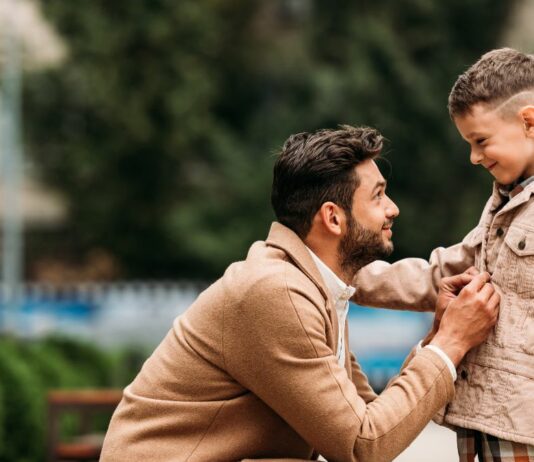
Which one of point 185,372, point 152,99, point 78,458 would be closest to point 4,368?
point 78,458

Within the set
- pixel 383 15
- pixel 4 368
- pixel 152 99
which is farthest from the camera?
pixel 152 99

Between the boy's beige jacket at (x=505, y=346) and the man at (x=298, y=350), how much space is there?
0.06 meters

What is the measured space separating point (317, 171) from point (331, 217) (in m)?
0.14

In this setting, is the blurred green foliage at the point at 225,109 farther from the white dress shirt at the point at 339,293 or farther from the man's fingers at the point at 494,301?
the man's fingers at the point at 494,301

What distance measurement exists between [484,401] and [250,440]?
63 centimetres

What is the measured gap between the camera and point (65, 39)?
25.0 meters

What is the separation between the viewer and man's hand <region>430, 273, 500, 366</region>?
2.98 metres

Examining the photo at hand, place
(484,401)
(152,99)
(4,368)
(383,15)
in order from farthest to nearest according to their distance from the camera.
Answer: (152,99) < (383,15) < (4,368) < (484,401)

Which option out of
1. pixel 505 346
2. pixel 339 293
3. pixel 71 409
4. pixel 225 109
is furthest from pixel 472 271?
pixel 225 109

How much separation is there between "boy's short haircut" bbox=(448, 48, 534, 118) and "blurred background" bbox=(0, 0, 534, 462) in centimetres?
1367

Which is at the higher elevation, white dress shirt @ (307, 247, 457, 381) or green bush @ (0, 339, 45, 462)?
white dress shirt @ (307, 247, 457, 381)

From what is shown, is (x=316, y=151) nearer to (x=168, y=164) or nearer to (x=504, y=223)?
(x=504, y=223)

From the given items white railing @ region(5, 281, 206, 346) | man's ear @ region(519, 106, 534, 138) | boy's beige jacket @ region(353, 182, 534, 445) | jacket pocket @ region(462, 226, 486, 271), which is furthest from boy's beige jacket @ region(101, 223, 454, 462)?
white railing @ region(5, 281, 206, 346)

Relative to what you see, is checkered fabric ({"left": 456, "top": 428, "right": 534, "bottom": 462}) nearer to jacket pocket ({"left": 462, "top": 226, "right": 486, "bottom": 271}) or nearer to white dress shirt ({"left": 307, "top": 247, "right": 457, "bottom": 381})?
white dress shirt ({"left": 307, "top": 247, "right": 457, "bottom": 381})
